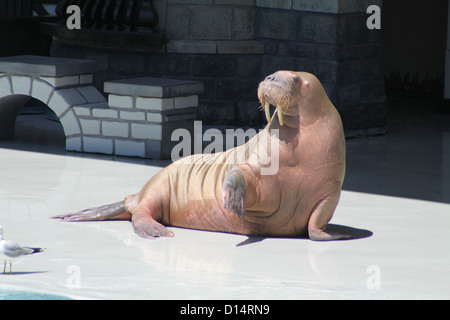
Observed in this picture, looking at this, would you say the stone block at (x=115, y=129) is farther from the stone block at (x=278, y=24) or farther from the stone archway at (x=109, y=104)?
the stone block at (x=278, y=24)

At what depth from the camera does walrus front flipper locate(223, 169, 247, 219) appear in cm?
585

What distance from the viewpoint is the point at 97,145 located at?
32.7ft

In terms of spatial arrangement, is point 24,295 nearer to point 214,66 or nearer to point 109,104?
point 109,104

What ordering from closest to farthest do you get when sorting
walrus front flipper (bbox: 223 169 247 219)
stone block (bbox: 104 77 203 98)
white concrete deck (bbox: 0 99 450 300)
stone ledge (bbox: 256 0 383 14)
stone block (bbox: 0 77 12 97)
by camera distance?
1. white concrete deck (bbox: 0 99 450 300)
2. walrus front flipper (bbox: 223 169 247 219)
3. stone block (bbox: 104 77 203 98)
4. stone block (bbox: 0 77 12 97)
5. stone ledge (bbox: 256 0 383 14)

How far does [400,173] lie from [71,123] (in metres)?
3.53

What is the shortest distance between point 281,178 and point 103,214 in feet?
4.89

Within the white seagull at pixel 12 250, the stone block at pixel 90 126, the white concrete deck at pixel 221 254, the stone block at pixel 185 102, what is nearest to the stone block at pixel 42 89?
the stone block at pixel 90 126

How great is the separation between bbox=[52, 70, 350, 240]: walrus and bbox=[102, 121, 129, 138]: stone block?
3.41m

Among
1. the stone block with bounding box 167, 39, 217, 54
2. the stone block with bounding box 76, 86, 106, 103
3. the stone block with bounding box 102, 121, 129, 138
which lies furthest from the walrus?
the stone block with bounding box 167, 39, 217, 54

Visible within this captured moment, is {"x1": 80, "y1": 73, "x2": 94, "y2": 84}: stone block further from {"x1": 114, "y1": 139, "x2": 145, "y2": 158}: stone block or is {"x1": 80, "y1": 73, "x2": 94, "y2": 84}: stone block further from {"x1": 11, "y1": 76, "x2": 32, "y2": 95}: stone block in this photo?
{"x1": 114, "y1": 139, "x2": 145, "y2": 158}: stone block

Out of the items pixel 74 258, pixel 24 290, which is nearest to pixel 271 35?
pixel 74 258

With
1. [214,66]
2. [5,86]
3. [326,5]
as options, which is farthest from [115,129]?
[326,5]

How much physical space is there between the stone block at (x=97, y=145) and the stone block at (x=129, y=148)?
0.07 m
